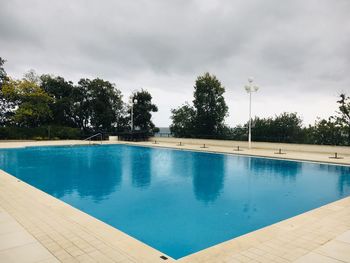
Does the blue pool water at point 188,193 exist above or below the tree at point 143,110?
below

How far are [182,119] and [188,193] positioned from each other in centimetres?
2687

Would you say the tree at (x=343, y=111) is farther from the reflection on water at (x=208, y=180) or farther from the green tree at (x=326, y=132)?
the reflection on water at (x=208, y=180)

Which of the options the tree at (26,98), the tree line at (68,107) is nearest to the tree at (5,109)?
the tree line at (68,107)

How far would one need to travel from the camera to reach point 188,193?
29.5 ft

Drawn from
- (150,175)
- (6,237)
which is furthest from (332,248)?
(150,175)

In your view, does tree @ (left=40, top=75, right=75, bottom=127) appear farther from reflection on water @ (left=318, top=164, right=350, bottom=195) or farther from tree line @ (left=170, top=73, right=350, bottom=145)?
reflection on water @ (left=318, top=164, right=350, bottom=195)

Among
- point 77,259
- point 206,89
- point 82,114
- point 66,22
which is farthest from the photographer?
point 82,114

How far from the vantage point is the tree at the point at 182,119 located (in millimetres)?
34478

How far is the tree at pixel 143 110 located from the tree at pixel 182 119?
10.3ft

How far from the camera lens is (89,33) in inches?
700

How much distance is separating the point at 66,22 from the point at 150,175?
11.7 metres

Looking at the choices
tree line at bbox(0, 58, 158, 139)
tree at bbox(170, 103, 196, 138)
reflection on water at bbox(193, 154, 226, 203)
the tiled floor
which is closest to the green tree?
reflection on water at bbox(193, 154, 226, 203)

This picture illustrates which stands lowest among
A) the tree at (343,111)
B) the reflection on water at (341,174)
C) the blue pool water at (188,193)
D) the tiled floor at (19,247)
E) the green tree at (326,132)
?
the blue pool water at (188,193)

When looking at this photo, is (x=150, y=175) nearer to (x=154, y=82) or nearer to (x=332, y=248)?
(x=332, y=248)
